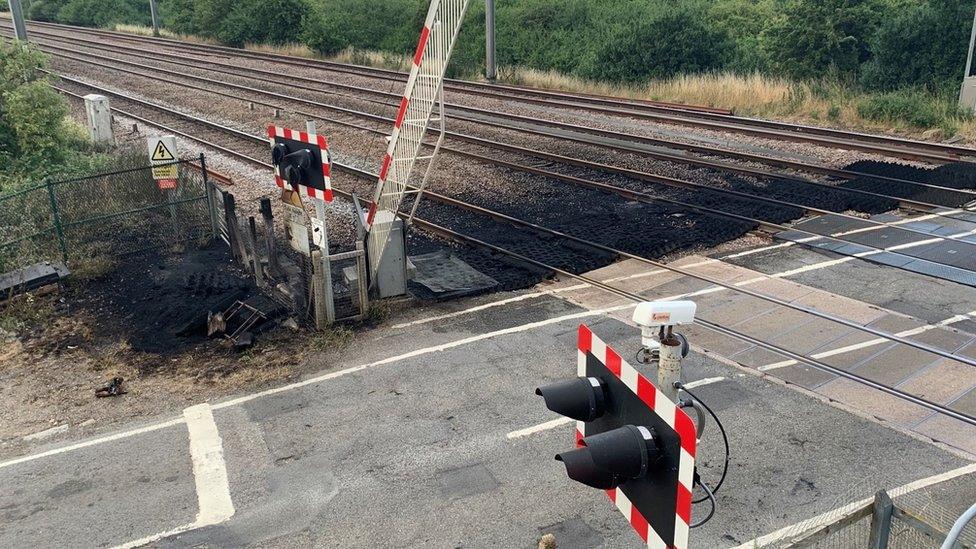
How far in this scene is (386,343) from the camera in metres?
9.25

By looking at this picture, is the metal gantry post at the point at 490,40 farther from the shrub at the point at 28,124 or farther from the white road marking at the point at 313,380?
the white road marking at the point at 313,380

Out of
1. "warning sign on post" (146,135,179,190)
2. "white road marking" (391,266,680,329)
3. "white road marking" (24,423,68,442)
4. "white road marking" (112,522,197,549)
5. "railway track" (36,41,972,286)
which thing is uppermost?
"warning sign on post" (146,135,179,190)

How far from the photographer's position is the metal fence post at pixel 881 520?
3.79 m

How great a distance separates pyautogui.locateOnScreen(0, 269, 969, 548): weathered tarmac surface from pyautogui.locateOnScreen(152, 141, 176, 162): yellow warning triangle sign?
6089mm

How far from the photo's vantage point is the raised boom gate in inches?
370

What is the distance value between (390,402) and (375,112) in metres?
17.8

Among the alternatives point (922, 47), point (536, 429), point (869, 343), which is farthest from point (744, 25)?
point (536, 429)

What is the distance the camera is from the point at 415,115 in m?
10.0

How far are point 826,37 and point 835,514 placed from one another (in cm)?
2753

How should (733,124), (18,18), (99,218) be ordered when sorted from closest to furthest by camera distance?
(99,218)
(733,124)
(18,18)

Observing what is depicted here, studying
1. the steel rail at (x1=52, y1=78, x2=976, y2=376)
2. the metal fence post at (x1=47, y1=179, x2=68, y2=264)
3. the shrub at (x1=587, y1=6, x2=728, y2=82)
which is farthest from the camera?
the shrub at (x1=587, y1=6, x2=728, y2=82)

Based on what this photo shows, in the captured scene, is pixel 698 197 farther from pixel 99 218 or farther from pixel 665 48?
pixel 665 48

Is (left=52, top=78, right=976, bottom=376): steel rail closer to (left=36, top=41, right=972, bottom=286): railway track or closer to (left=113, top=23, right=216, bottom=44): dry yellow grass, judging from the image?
(left=36, top=41, right=972, bottom=286): railway track

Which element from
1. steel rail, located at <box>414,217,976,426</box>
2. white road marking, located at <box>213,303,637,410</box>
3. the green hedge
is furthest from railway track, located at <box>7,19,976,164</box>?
white road marking, located at <box>213,303,637,410</box>
